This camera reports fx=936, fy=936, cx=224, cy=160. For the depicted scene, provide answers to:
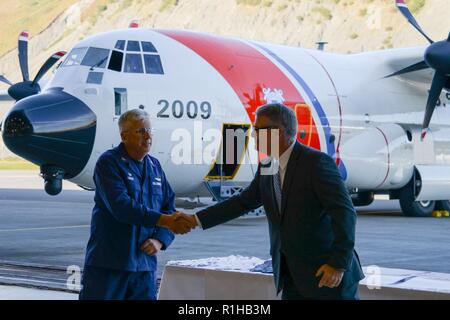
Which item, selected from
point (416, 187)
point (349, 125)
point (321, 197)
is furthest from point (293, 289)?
point (416, 187)

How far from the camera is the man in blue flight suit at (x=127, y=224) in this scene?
5723mm

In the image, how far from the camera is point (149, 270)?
19.3ft

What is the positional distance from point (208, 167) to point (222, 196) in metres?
0.67

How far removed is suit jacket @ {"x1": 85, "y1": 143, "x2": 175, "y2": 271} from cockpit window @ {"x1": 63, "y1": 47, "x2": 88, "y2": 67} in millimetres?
11074

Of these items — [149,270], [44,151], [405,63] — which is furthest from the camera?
[405,63]

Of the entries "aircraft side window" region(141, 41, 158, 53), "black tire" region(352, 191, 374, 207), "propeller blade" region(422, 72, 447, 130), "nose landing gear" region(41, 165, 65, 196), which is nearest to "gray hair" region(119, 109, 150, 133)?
"nose landing gear" region(41, 165, 65, 196)

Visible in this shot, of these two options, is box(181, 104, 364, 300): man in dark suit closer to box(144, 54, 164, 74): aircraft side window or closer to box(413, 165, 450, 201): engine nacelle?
box(144, 54, 164, 74): aircraft side window

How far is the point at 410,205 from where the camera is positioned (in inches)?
840

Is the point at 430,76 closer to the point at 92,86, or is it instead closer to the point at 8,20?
the point at 92,86

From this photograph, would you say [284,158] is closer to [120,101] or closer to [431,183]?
[120,101]

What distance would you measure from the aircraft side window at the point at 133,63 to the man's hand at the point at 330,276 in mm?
11920

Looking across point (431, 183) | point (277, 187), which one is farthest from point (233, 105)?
point (277, 187)

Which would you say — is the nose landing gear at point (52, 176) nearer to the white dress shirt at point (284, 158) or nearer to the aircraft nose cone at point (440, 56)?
the aircraft nose cone at point (440, 56)

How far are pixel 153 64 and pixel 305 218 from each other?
12.0 m
